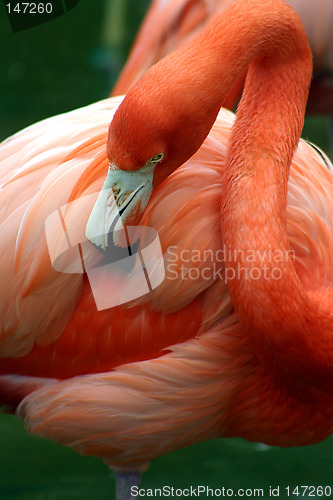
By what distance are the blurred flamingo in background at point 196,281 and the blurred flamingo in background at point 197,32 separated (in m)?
1.20

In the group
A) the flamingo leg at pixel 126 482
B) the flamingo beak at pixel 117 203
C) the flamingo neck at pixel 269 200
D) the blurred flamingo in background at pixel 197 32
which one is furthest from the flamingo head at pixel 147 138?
the blurred flamingo in background at pixel 197 32

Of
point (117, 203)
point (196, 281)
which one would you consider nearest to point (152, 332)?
point (196, 281)

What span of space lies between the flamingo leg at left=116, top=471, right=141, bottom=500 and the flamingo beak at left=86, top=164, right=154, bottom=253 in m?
1.22

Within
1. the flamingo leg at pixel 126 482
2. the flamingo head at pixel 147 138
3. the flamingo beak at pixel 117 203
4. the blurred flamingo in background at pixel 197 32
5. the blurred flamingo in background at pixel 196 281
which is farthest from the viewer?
the blurred flamingo in background at pixel 197 32

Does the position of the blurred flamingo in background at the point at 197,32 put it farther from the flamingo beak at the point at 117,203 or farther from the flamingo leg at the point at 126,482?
Result: the flamingo leg at the point at 126,482

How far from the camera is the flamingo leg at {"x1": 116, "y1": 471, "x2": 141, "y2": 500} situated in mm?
3031

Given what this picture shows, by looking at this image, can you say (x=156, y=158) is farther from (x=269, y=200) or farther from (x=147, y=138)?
(x=269, y=200)

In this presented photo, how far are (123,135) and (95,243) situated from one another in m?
0.38

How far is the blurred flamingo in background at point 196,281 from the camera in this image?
2.28 m

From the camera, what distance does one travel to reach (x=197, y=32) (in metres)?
3.91

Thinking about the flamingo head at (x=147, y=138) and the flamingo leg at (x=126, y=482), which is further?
the flamingo leg at (x=126, y=482)

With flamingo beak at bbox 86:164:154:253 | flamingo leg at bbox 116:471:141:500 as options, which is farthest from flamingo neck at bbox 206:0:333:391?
flamingo leg at bbox 116:471:141:500

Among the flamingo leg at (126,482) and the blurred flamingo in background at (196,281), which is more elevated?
the blurred flamingo in background at (196,281)

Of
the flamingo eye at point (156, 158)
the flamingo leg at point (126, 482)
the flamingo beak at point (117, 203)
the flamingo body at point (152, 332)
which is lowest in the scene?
the flamingo leg at point (126, 482)
